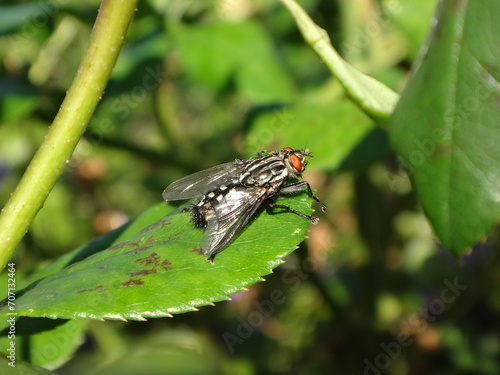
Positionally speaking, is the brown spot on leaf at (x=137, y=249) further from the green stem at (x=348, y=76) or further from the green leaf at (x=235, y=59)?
the green leaf at (x=235, y=59)

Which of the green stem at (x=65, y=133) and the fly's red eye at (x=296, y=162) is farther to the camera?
the fly's red eye at (x=296, y=162)

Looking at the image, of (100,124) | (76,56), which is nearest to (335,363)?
(100,124)

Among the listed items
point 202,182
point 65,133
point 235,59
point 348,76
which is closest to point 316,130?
point 202,182

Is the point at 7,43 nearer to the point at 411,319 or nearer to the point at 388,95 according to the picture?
the point at 411,319

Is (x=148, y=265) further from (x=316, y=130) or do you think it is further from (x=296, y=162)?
(x=316, y=130)

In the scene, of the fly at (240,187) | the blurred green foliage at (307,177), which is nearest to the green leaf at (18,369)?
the fly at (240,187)
